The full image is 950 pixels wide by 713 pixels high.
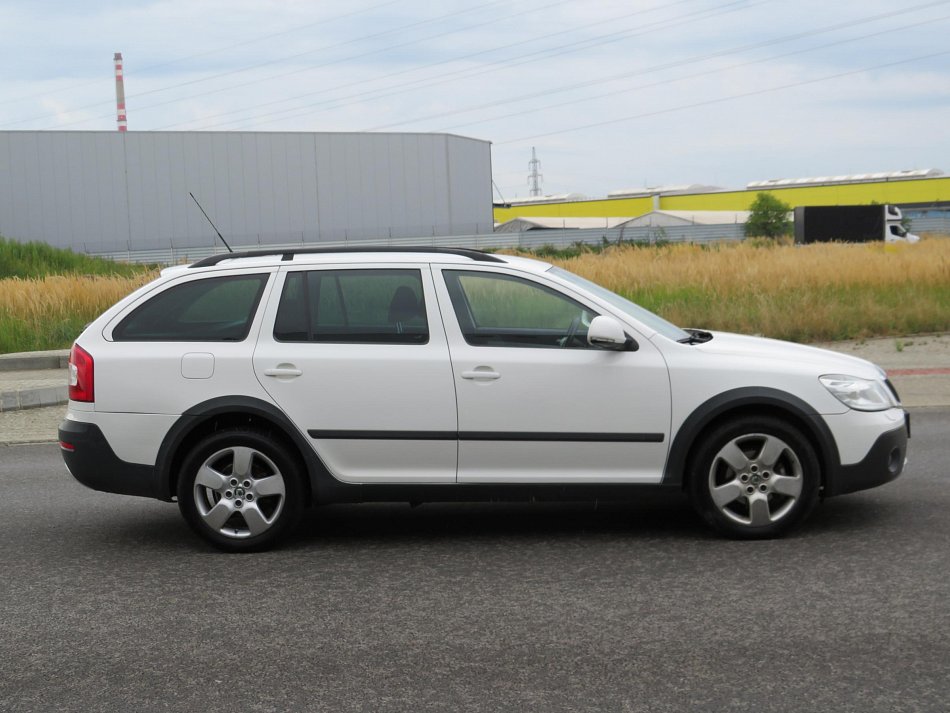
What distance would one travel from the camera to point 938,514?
6742 millimetres

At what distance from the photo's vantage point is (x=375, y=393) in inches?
242

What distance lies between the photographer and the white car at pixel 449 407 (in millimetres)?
6074

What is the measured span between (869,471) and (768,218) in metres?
73.1

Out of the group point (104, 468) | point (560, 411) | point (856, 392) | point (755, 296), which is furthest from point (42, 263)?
point (856, 392)

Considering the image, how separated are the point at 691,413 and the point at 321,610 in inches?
82.2

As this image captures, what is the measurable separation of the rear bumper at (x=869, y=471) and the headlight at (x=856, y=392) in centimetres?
16

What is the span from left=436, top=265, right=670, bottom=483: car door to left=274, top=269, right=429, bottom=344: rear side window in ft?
0.98

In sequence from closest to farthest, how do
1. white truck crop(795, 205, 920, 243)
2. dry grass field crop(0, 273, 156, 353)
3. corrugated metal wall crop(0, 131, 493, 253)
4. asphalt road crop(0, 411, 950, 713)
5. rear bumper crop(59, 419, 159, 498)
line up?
asphalt road crop(0, 411, 950, 713) < rear bumper crop(59, 419, 159, 498) < dry grass field crop(0, 273, 156, 353) < white truck crop(795, 205, 920, 243) < corrugated metal wall crop(0, 131, 493, 253)

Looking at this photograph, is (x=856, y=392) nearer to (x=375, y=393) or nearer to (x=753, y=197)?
(x=375, y=393)

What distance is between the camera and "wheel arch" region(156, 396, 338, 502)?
6.16 metres

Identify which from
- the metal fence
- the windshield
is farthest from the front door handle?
the metal fence

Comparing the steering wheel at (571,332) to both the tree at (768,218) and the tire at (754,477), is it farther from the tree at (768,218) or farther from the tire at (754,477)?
the tree at (768,218)

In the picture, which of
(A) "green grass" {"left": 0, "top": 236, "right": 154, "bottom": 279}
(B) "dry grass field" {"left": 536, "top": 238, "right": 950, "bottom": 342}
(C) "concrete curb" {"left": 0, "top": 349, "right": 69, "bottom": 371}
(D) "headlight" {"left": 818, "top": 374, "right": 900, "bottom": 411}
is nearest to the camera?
(D) "headlight" {"left": 818, "top": 374, "right": 900, "bottom": 411}

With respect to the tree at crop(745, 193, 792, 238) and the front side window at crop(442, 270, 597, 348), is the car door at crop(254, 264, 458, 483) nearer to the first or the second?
the front side window at crop(442, 270, 597, 348)
